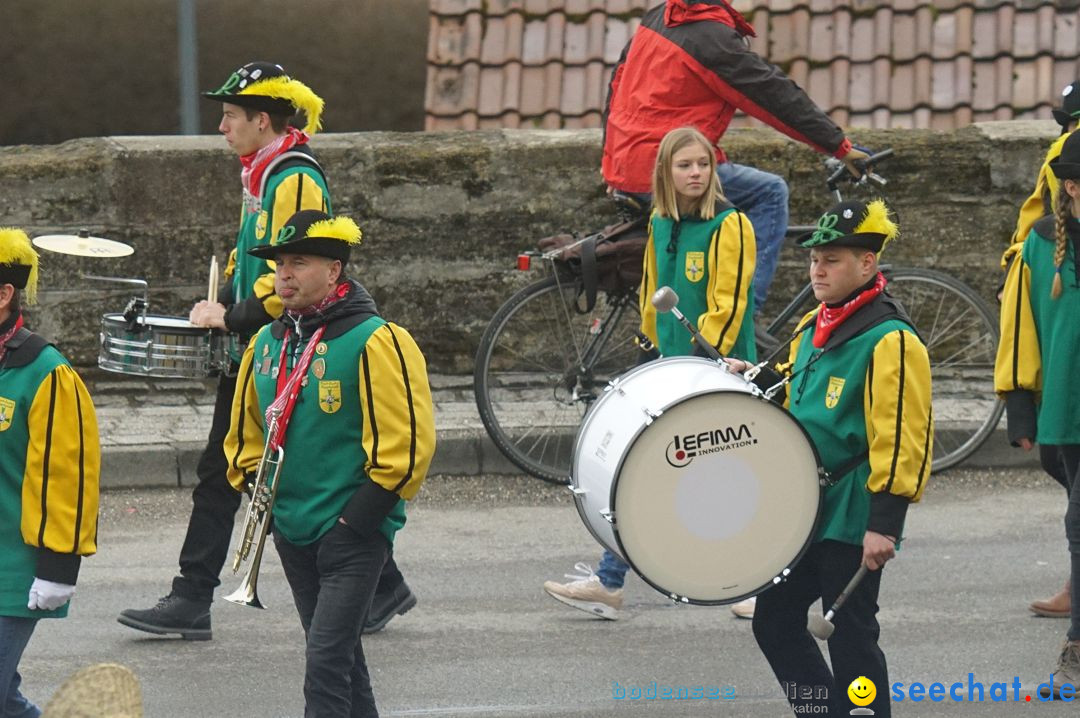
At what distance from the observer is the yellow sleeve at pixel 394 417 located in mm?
5270

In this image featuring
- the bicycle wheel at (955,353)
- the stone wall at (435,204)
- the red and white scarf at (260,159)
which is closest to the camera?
the red and white scarf at (260,159)

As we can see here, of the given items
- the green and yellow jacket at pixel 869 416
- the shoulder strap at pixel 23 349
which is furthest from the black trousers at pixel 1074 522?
the shoulder strap at pixel 23 349

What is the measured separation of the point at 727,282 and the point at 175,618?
236cm

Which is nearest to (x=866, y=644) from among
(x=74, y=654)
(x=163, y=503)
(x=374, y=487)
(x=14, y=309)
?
(x=374, y=487)

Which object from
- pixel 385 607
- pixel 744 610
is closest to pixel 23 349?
pixel 385 607

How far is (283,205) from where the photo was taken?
675 centimetres

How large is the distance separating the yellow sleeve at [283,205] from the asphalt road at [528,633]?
4.17 feet

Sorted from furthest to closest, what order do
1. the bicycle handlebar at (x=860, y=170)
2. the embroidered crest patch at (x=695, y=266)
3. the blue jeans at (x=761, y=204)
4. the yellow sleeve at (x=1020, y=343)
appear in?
1. the bicycle handlebar at (x=860, y=170)
2. the blue jeans at (x=761, y=204)
3. the embroidered crest patch at (x=695, y=266)
4. the yellow sleeve at (x=1020, y=343)

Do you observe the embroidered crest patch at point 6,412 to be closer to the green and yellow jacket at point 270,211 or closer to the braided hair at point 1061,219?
the green and yellow jacket at point 270,211

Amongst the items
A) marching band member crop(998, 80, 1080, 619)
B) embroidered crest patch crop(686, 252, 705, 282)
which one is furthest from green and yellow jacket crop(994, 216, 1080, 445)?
embroidered crest patch crop(686, 252, 705, 282)

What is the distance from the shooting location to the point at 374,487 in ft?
17.3

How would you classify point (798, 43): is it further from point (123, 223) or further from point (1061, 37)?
point (123, 223)

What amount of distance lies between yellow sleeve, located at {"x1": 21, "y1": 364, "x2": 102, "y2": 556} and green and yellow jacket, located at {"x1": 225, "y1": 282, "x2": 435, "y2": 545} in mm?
524

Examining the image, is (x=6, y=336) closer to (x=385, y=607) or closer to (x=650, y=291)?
(x=385, y=607)
